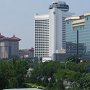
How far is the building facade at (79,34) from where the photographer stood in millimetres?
112562

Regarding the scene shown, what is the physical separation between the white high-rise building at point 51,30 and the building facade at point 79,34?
6.69 m

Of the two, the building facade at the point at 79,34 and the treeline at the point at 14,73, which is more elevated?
the building facade at the point at 79,34

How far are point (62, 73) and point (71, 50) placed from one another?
7904cm

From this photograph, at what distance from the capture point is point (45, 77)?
173 ft

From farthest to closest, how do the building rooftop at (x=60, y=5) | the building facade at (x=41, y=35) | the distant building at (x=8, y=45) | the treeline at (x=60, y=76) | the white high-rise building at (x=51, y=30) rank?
the distant building at (x=8, y=45), the building facade at (x=41, y=35), the building rooftop at (x=60, y=5), the white high-rise building at (x=51, y=30), the treeline at (x=60, y=76)

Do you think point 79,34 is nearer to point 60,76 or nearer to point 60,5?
point 60,5

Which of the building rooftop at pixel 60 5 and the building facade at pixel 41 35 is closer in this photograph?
the building rooftop at pixel 60 5

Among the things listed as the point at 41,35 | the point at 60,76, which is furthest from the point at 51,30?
the point at 60,76

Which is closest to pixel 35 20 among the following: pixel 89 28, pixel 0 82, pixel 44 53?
pixel 44 53

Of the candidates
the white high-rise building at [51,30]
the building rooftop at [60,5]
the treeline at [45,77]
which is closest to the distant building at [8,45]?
the white high-rise building at [51,30]

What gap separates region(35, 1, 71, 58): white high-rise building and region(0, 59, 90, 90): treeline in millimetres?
70011

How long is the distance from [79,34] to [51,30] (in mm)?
17390

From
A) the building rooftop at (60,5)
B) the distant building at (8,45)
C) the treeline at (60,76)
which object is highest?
the building rooftop at (60,5)

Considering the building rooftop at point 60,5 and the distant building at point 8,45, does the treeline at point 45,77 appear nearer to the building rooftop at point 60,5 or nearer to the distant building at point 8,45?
the building rooftop at point 60,5
